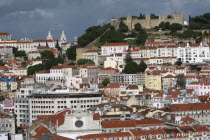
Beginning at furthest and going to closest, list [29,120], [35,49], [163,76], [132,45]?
[35,49] < [132,45] < [163,76] < [29,120]

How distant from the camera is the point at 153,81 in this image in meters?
83.4

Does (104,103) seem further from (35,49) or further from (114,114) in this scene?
(35,49)

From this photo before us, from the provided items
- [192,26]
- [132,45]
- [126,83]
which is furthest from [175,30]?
[126,83]

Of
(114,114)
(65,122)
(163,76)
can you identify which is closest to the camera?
(65,122)

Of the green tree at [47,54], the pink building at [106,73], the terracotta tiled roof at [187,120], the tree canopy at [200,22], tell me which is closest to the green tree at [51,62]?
the green tree at [47,54]

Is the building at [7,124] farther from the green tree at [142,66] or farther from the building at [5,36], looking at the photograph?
the building at [5,36]

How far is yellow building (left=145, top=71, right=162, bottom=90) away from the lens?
82875 millimetres

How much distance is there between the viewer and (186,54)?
92625 mm

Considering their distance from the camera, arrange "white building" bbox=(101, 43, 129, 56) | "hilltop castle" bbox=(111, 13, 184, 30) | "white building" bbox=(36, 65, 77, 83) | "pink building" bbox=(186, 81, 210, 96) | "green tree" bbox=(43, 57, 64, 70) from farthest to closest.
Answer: "hilltop castle" bbox=(111, 13, 184, 30) → "green tree" bbox=(43, 57, 64, 70) → "white building" bbox=(101, 43, 129, 56) → "white building" bbox=(36, 65, 77, 83) → "pink building" bbox=(186, 81, 210, 96)

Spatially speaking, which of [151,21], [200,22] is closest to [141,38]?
[151,21]

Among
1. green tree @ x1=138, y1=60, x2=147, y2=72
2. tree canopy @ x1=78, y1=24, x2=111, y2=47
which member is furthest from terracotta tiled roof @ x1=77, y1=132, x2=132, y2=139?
tree canopy @ x1=78, y1=24, x2=111, y2=47

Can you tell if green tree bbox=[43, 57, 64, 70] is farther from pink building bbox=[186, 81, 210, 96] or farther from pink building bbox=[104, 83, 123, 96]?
pink building bbox=[186, 81, 210, 96]

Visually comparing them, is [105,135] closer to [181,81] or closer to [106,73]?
[181,81]

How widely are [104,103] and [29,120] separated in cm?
749
